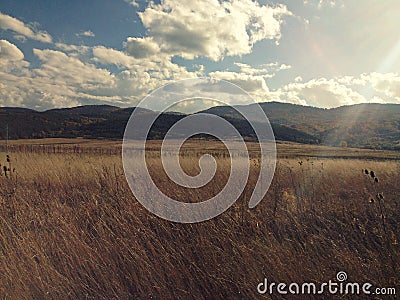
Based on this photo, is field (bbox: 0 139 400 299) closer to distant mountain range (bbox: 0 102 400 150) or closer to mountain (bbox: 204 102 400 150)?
distant mountain range (bbox: 0 102 400 150)

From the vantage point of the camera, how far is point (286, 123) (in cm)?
13350

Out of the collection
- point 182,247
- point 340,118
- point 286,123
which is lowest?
point 182,247

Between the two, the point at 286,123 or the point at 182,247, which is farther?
the point at 286,123

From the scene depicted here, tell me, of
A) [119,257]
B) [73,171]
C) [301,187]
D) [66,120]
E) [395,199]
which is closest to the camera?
[119,257]

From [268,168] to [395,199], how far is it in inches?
100

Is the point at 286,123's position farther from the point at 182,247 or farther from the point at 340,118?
the point at 182,247

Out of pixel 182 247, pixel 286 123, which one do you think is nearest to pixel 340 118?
pixel 286 123

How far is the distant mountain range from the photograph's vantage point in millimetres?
52844

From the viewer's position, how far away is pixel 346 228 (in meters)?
3.93

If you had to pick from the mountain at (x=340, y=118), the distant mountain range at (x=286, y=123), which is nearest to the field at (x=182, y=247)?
the distant mountain range at (x=286, y=123)

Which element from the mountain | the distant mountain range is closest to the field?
the distant mountain range

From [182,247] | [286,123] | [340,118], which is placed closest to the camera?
[182,247]

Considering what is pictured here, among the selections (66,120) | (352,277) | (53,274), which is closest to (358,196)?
(352,277)

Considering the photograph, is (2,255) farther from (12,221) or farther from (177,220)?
(177,220)
